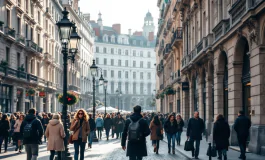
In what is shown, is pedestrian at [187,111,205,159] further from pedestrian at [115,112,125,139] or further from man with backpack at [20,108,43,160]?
pedestrian at [115,112,125,139]

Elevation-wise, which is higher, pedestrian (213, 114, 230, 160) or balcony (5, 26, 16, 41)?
balcony (5, 26, 16, 41)

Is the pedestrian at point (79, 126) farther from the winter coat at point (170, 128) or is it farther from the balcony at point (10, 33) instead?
the balcony at point (10, 33)

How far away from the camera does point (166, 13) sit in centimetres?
6206

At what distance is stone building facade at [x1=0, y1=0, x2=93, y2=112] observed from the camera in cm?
3825

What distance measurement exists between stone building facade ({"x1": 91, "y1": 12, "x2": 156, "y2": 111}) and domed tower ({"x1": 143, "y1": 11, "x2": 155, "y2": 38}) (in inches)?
263

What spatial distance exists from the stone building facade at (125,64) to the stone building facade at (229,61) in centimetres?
8186

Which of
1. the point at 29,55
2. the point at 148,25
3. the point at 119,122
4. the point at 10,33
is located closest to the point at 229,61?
the point at 119,122

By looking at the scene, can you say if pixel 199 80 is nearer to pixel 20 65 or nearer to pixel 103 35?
pixel 20 65

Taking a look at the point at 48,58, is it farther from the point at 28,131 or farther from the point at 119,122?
the point at 28,131

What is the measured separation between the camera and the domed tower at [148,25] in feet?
460

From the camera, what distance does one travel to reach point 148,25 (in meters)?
143

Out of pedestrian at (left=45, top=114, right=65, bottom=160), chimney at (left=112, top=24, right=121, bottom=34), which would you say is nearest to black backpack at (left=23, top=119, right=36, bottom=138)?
pedestrian at (left=45, top=114, right=65, bottom=160)

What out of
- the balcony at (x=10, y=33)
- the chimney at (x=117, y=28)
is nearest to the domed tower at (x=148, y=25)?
the chimney at (x=117, y=28)

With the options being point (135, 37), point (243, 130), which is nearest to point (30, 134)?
point (243, 130)
